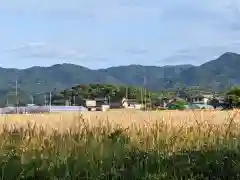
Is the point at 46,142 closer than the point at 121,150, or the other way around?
the point at 121,150

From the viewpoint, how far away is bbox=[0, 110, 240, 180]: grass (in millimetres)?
6488

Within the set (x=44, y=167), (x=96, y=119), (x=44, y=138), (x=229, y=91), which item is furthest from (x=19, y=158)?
(x=229, y=91)

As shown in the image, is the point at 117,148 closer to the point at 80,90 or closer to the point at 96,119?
the point at 96,119

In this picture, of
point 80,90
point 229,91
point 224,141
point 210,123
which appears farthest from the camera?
point 80,90

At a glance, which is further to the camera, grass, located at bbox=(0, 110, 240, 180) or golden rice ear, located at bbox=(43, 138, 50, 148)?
golden rice ear, located at bbox=(43, 138, 50, 148)

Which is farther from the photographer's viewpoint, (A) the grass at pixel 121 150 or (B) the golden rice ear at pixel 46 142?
(B) the golden rice ear at pixel 46 142

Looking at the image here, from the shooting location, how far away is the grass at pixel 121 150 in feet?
21.3

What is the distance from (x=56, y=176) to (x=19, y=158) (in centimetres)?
65

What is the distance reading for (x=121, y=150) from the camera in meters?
7.50

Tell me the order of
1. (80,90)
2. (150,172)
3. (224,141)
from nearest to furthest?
(150,172) < (224,141) < (80,90)

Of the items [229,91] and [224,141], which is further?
[229,91]

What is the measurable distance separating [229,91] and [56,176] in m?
88.4

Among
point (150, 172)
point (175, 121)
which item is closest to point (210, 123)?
point (175, 121)

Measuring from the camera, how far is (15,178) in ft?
20.3
